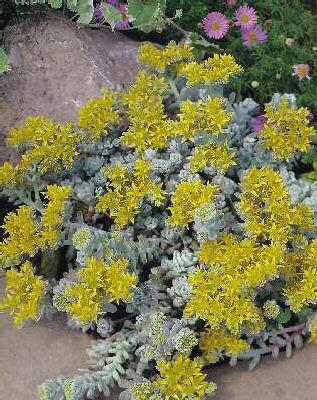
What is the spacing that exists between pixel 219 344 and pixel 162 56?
4.18 feet

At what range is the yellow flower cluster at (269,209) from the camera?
2.50 m

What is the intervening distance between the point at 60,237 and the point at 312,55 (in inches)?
66.7

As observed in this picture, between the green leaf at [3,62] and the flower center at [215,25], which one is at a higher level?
the green leaf at [3,62]

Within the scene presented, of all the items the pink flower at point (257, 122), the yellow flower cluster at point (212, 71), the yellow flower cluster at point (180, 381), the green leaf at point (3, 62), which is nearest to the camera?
the yellow flower cluster at point (180, 381)

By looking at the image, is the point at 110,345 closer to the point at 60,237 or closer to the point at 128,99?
the point at 60,237

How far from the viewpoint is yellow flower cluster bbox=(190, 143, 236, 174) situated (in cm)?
269

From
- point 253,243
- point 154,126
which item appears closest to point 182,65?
point 154,126

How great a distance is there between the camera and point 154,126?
286 centimetres

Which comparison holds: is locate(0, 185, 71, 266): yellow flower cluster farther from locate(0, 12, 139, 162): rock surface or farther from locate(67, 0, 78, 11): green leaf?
locate(67, 0, 78, 11): green leaf

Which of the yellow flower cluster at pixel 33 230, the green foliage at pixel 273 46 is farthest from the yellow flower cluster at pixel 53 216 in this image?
the green foliage at pixel 273 46

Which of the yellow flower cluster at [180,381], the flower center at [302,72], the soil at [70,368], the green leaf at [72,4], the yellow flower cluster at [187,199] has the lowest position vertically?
the soil at [70,368]

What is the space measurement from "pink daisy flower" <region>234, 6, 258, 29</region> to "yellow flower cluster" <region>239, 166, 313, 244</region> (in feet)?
3.93

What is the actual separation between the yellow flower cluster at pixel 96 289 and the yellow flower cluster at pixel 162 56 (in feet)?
3.16

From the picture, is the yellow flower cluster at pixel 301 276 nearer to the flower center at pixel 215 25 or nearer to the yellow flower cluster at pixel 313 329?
the yellow flower cluster at pixel 313 329
